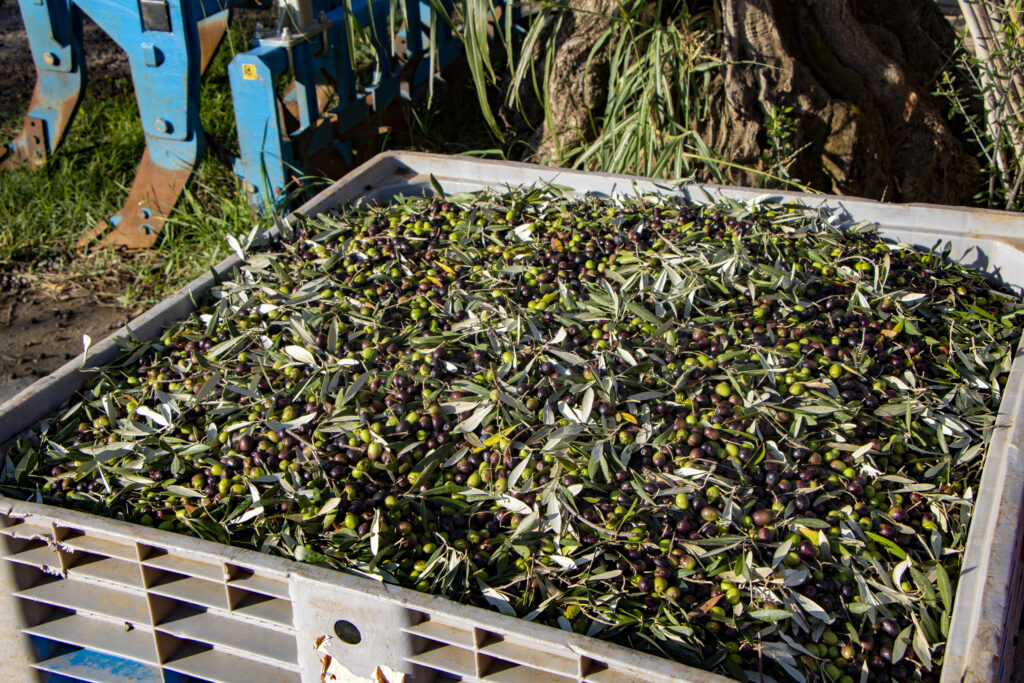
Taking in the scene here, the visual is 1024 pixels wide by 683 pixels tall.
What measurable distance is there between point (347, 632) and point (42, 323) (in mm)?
2826

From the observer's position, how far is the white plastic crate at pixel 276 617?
3.75 ft

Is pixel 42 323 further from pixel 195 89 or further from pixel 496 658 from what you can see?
pixel 496 658

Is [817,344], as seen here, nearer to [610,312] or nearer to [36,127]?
[610,312]

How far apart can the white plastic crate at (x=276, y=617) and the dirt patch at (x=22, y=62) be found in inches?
178

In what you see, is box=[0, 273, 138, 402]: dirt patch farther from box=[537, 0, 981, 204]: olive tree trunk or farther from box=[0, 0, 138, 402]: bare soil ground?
box=[537, 0, 981, 204]: olive tree trunk

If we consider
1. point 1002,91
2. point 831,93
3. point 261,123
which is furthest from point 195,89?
point 1002,91

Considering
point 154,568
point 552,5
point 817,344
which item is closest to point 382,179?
point 552,5

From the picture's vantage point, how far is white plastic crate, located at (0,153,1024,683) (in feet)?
3.75

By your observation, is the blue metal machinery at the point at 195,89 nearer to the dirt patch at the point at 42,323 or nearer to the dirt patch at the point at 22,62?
the dirt patch at the point at 42,323

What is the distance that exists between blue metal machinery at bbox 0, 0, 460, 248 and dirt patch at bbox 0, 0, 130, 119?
1.41 meters

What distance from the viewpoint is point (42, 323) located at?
135 inches

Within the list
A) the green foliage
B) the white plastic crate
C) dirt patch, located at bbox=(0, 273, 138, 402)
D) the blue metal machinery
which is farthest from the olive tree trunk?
dirt patch, located at bbox=(0, 273, 138, 402)

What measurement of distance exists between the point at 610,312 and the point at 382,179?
4.01 ft

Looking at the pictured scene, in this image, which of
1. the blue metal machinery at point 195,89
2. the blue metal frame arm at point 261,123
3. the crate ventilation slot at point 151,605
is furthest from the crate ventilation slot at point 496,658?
the blue metal frame arm at point 261,123
